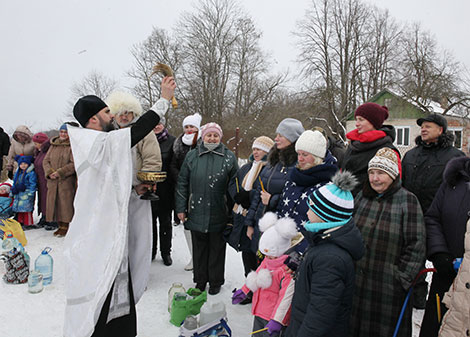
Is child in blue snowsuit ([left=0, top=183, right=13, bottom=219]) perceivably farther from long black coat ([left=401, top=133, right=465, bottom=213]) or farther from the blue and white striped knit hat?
long black coat ([left=401, top=133, right=465, bottom=213])

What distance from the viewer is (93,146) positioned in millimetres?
2350

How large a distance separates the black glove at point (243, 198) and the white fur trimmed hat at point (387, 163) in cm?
144

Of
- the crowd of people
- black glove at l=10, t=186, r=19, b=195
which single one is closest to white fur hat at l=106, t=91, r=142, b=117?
the crowd of people

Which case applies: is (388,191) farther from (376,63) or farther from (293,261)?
(376,63)

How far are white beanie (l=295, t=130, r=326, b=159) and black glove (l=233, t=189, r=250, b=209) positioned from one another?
1.03 metres

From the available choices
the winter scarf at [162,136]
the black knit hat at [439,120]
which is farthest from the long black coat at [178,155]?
the black knit hat at [439,120]

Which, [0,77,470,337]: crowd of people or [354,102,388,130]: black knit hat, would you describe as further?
[354,102,388,130]: black knit hat

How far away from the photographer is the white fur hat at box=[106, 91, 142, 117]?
9.32 feet

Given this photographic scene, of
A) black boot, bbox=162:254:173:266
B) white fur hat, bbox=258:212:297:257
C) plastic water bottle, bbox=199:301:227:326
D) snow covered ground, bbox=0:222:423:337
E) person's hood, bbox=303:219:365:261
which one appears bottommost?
snow covered ground, bbox=0:222:423:337

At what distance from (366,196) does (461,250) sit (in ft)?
2.46

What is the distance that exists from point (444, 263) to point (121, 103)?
280 centimetres

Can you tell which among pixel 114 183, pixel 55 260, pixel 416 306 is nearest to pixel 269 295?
pixel 114 183

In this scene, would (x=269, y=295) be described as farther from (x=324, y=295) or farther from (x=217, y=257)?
(x=217, y=257)

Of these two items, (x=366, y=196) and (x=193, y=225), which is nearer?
(x=366, y=196)
